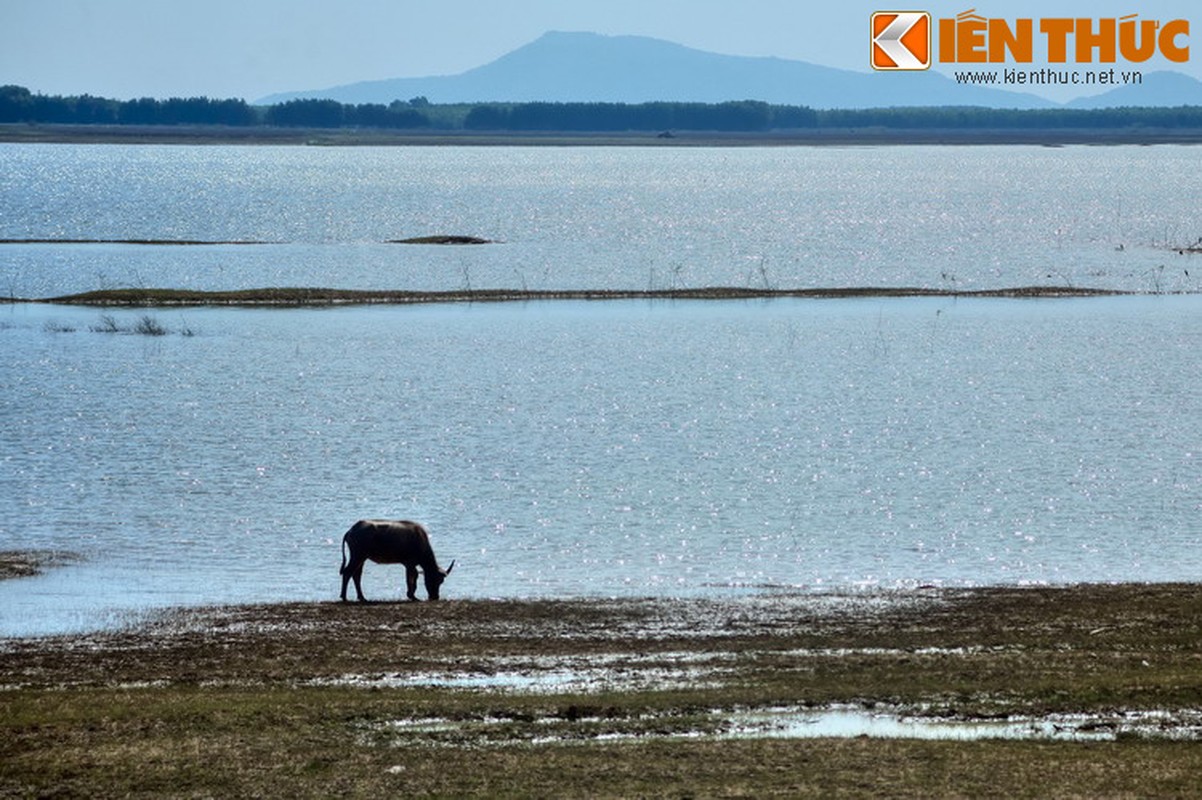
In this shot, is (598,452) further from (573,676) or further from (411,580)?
(573,676)

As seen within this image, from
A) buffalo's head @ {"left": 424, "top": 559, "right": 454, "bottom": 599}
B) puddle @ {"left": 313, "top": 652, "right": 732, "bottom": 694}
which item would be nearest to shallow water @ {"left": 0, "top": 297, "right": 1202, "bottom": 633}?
buffalo's head @ {"left": 424, "top": 559, "right": 454, "bottom": 599}

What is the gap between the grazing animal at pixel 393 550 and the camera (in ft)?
90.9

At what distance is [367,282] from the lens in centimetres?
9256

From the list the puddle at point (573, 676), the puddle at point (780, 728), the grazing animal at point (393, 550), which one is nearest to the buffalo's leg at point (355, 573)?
the grazing animal at point (393, 550)

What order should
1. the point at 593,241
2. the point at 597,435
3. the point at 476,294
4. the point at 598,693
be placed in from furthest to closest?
1. the point at 593,241
2. the point at 476,294
3. the point at 597,435
4. the point at 598,693

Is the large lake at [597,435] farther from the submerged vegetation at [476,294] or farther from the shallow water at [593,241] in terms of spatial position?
the submerged vegetation at [476,294]

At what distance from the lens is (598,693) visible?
19.2m

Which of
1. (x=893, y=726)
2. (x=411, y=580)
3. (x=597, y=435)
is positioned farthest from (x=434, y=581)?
(x=597, y=435)

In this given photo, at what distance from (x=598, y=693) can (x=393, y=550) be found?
30.5ft

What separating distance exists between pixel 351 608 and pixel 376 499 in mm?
11640

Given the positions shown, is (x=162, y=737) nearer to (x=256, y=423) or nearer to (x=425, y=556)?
(x=425, y=556)

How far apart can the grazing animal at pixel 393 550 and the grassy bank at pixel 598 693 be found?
1077 millimetres

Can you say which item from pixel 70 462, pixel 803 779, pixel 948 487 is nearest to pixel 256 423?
pixel 70 462

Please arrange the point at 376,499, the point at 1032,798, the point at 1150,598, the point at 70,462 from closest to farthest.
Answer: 1. the point at 1032,798
2. the point at 1150,598
3. the point at 376,499
4. the point at 70,462
